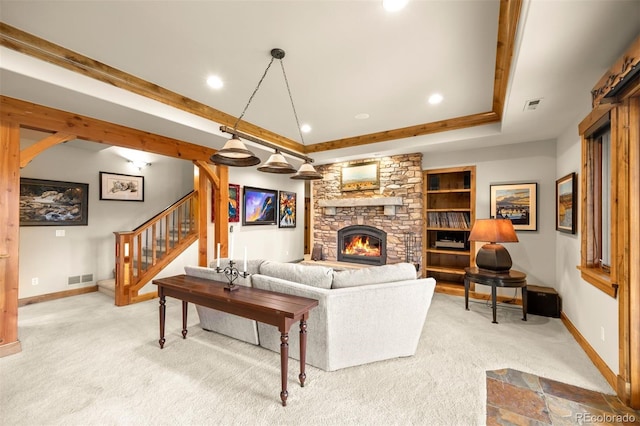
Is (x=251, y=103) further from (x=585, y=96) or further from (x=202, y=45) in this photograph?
(x=585, y=96)

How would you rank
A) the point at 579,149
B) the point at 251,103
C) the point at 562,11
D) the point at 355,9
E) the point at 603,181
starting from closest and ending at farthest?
the point at 562,11 → the point at 355,9 → the point at 603,181 → the point at 579,149 → the point at 251,103

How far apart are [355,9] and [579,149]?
308cm

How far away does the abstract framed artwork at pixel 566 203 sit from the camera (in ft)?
10.9

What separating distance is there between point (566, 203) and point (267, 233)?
5370 millimetres

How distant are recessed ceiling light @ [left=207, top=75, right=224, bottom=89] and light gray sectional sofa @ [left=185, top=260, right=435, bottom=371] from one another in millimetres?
2103

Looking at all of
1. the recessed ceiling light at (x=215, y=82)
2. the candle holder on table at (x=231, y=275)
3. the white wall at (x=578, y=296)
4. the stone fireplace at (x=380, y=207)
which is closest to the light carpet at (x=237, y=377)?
the white wall at (x=578, y=296)

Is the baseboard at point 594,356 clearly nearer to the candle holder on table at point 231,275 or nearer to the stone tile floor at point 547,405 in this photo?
the stone tile floor at point 547,405

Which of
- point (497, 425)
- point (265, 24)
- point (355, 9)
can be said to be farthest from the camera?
point (265, 24)

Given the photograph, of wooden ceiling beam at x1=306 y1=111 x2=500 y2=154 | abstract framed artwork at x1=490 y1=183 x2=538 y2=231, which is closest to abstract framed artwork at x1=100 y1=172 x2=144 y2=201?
wooden ceiling beam at x1=306 y1=111 x2=500 y2=154

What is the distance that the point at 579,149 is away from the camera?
10.6 feet

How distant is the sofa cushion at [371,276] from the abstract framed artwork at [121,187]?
5.17 m

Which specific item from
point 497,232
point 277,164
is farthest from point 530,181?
point 277,164

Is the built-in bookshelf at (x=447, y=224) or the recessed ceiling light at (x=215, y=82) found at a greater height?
the recessed ceiling light at (x=215, y=82)

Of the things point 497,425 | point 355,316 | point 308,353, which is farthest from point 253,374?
point 497,425
